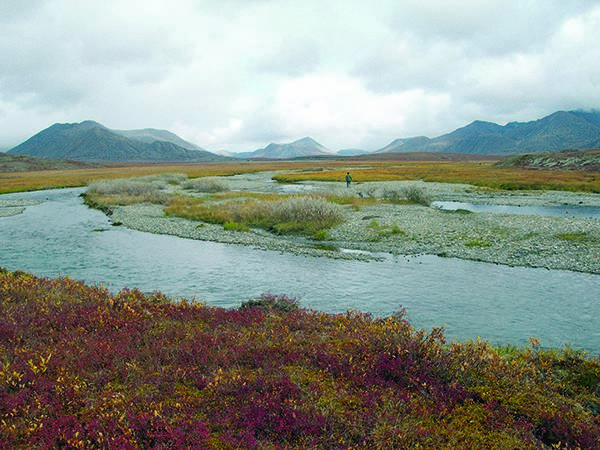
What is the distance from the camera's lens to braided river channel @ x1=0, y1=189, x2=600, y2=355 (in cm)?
1630

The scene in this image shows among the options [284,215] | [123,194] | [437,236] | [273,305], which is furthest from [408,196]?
[123,194]

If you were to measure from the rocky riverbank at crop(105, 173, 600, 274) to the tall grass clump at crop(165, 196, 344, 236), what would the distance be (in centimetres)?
149

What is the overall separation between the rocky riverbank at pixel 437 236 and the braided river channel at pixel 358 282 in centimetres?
160

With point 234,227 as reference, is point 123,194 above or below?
above

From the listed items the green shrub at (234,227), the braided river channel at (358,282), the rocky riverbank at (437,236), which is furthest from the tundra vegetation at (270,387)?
the green shrub at (234,227)

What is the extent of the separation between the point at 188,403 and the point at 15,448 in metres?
2.85

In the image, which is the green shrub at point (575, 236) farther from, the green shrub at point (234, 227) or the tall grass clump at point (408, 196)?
the green shrub at point (234, 227)

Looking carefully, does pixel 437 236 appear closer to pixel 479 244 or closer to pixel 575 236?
pixel 479 244

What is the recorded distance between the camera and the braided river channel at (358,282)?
53.5 ft

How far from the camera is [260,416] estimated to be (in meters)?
8.02

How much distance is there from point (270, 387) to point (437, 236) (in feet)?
82.1

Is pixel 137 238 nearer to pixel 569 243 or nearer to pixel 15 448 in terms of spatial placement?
pixel 15 448

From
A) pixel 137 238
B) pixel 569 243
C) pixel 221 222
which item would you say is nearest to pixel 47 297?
pixel 137 238

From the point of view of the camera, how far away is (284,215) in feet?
129
